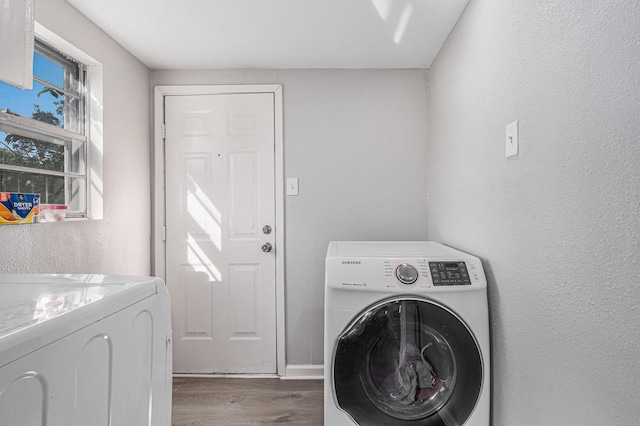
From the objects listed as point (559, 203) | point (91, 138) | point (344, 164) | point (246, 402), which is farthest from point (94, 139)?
point (559, 203)

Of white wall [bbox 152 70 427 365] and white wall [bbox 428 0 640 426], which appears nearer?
white wall [bbox 428 0 640 426]

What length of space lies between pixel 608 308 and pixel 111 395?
115cm

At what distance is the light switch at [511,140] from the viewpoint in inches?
48.6

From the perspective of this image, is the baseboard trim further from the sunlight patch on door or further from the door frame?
the sunlight patch on door

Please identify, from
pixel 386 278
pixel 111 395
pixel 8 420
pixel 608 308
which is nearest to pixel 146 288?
pixel 111 395

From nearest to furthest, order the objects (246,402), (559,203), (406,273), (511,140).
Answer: (559,203) < (511,140) < (406,273) < (246,402)

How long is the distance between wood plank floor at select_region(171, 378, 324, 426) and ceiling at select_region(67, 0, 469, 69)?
2119 millimetres

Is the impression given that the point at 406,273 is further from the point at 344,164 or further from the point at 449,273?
the point at 344,164

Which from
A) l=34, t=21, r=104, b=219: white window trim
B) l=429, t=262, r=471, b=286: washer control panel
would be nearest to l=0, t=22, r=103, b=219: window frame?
l=34, t=21, r=104, b=219: white window trim

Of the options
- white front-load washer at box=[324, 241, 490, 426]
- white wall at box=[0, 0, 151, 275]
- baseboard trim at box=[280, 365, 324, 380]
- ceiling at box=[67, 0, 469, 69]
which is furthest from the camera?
baseboard trim at box=[280, 365, 324, 380]

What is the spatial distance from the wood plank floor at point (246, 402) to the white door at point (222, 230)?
139 mm

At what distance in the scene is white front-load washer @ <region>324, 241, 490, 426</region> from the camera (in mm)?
1402

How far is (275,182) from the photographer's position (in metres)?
2.47

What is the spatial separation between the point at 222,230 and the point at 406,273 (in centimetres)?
147
